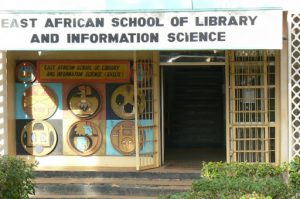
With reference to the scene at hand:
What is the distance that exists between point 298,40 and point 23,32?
4.82m

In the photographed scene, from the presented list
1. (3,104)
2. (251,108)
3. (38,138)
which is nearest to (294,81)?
(251,108)

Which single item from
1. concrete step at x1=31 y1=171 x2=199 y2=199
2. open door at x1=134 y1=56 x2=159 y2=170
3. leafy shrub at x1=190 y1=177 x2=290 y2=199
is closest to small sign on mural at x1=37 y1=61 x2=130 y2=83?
open door at x1=134 y1=56 x2=159 y2=170

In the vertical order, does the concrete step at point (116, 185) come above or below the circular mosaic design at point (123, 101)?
below

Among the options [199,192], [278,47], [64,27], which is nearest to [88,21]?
[64,27]

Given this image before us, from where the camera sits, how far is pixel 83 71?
11.7 metres

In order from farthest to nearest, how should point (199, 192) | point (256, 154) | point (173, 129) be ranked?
point (173, 129) < point (256, 154) < point (199, 192)

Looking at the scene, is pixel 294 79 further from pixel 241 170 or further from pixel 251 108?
pixel 241 170

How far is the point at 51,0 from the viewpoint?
10.1 metres

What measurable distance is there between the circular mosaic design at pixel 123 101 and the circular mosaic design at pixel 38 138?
1.41m

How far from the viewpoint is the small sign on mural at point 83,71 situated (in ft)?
38.1

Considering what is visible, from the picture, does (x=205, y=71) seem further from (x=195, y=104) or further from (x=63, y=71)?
(x=63, y=71)

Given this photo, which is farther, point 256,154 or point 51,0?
point 256,154

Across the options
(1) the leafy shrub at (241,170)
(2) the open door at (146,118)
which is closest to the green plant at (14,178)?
(1) the leafy shrub at (241,170)

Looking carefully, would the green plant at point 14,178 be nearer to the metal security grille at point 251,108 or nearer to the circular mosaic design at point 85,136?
the circular mosaic design at point 85,136
